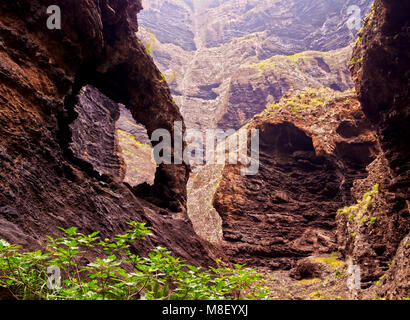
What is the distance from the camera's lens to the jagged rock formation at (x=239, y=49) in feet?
171

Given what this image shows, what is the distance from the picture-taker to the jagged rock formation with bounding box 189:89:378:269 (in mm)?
18812

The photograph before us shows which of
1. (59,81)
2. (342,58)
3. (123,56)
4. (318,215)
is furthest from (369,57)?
(342,58)

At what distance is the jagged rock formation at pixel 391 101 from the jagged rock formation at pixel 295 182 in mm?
8565

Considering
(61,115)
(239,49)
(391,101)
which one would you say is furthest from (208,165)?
(239,49)

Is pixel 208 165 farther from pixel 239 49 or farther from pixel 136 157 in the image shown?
pixel 239 49

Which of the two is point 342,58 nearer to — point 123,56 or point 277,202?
point 277,202

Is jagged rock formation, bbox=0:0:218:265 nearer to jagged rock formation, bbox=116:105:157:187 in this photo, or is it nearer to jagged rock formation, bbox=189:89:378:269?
jagged rock formation, bbox=189:89:378:269

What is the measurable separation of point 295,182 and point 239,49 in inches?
2419

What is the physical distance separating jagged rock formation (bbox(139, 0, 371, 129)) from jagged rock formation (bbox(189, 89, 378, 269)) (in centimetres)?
2070

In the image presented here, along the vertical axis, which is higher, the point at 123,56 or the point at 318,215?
the point at 123,56

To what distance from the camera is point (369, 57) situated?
9352 mm

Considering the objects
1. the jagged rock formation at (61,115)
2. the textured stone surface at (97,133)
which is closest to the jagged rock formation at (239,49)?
the textured stone surface at (97,133)

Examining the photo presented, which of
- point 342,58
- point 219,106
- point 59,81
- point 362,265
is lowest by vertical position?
point 362,265
